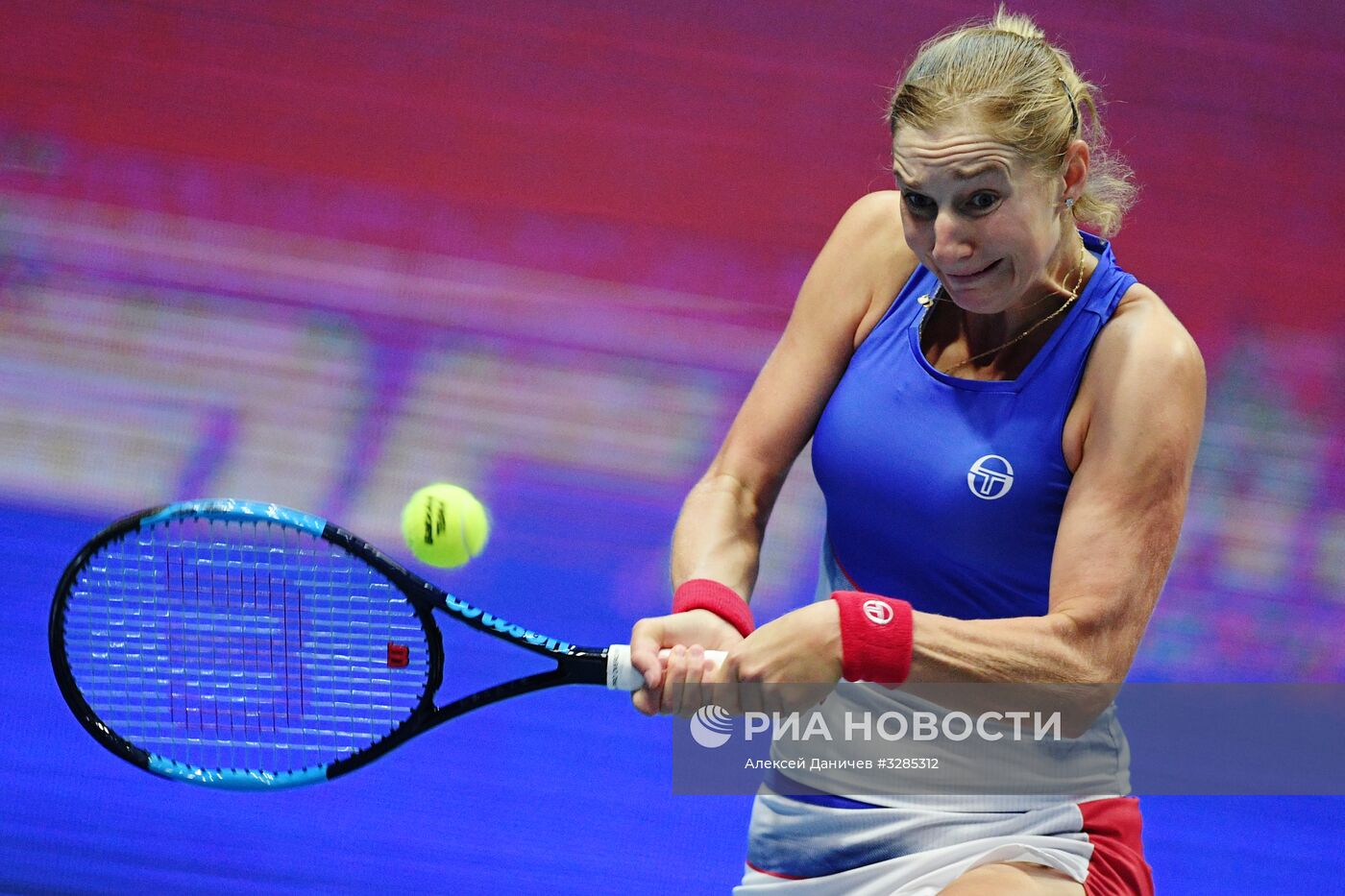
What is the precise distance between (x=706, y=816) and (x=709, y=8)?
2187 mm

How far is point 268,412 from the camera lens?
4.19m

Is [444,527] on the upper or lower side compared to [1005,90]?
lower

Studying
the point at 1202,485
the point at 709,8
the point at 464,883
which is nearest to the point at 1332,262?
the point at 1202,485

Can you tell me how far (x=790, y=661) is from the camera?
1747 mm

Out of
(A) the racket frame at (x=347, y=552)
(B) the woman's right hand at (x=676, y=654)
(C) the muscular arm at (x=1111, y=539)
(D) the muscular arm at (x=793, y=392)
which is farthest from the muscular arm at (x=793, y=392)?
(C) the muscular arm at (x=1111, y=539)

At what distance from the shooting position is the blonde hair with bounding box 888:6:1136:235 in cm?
177

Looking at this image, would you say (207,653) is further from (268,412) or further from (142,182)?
(142,182)

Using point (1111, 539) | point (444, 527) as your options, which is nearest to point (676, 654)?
point (1111, 539)

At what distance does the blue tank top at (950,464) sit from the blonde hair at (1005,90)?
19cm

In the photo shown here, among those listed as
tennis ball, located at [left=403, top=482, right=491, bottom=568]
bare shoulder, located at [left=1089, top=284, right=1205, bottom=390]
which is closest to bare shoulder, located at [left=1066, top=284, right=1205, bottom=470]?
bare shoulder, located at [left=1089, top=284, right=1205, bottom=390]

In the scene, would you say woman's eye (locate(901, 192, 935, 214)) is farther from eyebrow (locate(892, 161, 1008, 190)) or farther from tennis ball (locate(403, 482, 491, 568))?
tennis ball (locate(403, 482, 491, 568))

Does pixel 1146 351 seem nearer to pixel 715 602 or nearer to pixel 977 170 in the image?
pixel 977 170

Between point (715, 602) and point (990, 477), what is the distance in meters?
0.35

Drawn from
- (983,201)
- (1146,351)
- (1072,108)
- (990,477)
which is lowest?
(990,477)
